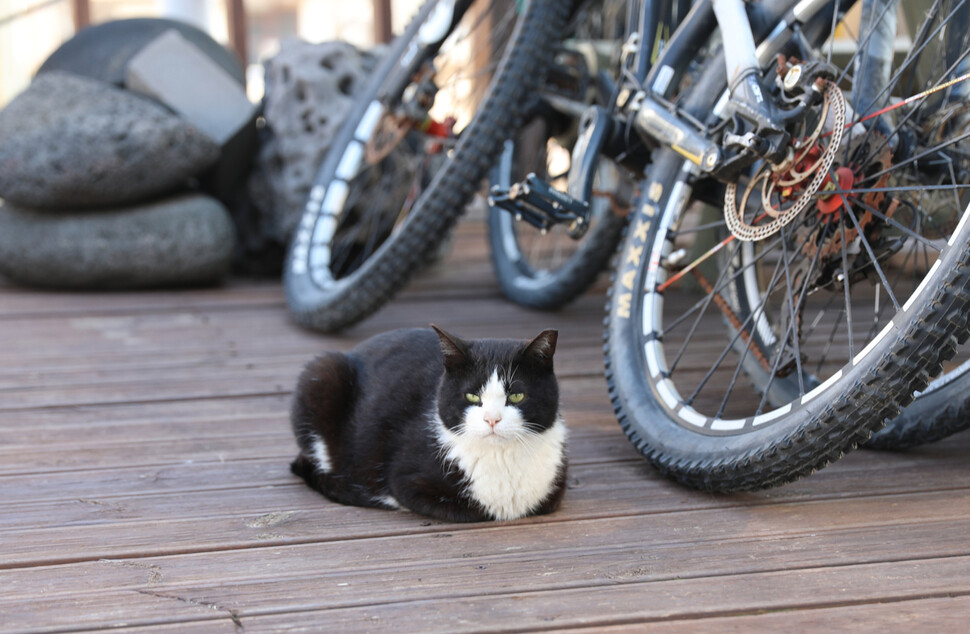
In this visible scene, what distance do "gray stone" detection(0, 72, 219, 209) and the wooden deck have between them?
140 cm

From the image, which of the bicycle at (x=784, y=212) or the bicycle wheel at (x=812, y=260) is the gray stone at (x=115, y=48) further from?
the bicycle wheel at (x=812, y=260)

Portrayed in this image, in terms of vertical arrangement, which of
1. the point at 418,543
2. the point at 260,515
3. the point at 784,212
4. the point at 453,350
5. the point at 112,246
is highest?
the point at 784,212

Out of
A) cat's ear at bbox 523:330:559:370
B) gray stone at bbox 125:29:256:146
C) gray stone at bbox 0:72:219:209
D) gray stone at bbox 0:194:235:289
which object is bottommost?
gray stone at bbox 0:194:235:289

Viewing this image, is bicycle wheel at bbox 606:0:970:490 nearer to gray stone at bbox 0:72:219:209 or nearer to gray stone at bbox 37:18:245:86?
gray stone at bbox 0:72:219:209

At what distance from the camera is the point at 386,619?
1.21m

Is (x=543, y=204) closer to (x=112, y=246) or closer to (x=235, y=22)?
(x=112, y=246)

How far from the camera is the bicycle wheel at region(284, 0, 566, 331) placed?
2.50 metres

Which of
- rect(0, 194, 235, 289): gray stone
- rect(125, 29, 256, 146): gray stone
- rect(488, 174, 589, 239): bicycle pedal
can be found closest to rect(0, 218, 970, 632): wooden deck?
rect(488, 174, 589, 239): bicycle pedal

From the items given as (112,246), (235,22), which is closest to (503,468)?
(112,246)

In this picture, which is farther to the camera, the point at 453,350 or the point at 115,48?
the point at 115,48

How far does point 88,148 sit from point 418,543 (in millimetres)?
2565

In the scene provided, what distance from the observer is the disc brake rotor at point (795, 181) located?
1525mm

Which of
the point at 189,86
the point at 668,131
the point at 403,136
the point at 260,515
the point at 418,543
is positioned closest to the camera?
the point at 418,543

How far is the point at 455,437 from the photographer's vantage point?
1.53 metres
